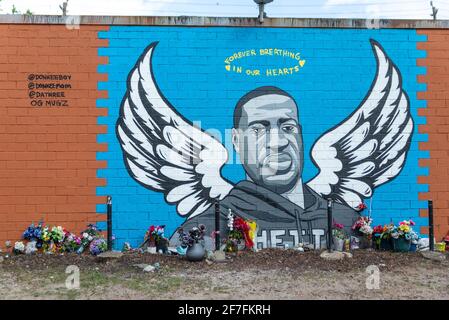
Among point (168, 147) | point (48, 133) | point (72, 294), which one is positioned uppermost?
point (48, 133)

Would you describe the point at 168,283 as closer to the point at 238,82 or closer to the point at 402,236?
the point at 238,82

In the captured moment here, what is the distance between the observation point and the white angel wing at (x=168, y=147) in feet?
25.6

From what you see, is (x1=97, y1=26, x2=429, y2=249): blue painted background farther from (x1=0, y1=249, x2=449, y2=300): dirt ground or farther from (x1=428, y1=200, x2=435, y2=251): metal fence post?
(x1=0, y1=249, x2=449, y2=300): dirt ground

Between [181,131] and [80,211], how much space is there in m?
2.29

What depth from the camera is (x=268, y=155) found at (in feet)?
26.1

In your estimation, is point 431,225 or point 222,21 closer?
point 431,225

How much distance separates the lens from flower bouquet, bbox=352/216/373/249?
772cm

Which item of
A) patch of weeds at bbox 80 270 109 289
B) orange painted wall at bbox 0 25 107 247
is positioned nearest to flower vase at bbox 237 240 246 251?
patch of weeds at bbox 80 270 109 289

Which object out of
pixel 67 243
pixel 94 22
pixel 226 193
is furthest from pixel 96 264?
pixel 94 22

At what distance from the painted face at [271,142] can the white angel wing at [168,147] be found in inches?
18.9

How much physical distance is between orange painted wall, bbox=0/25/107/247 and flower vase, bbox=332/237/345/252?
4229 millimetres

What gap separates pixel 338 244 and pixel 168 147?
350cm

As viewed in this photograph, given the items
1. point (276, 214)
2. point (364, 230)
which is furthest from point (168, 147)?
point (364, 230)

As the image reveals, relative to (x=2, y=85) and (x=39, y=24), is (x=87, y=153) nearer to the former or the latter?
(x=2, y=85)
